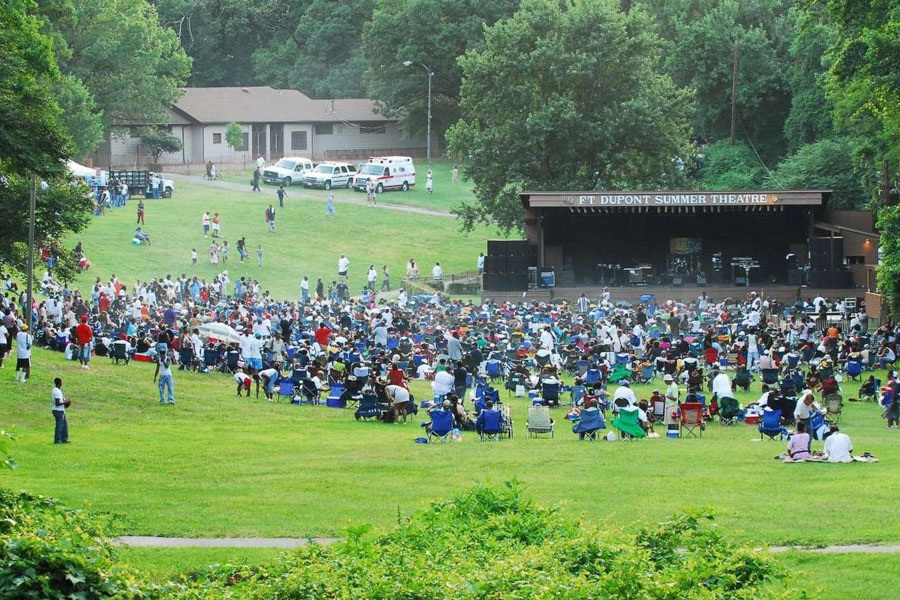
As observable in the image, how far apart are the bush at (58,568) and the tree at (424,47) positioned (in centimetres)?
8167

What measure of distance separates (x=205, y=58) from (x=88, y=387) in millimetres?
85057

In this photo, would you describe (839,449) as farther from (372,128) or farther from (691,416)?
(372,128)

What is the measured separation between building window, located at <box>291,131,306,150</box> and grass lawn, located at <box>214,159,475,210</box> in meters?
8.52

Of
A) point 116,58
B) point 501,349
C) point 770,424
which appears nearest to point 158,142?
point 116,58

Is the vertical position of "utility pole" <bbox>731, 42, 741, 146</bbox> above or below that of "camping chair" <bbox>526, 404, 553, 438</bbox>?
above

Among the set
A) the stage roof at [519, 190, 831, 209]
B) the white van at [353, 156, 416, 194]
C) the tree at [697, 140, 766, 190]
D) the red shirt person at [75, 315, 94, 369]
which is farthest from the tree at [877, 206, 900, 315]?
the white van at [353, 156, 416, 194]

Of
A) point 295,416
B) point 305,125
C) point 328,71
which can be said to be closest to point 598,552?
point 295,416

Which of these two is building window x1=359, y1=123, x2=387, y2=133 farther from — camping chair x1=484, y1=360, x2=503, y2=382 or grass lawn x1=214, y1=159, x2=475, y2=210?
camping chair x1=484, y1=360, x2=503, y2=382

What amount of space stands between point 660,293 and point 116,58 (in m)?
40.8

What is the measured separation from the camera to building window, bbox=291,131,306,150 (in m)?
98.1

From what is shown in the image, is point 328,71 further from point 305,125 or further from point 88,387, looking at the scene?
point 88,387

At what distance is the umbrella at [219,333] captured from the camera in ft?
128

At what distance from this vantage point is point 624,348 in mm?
37844

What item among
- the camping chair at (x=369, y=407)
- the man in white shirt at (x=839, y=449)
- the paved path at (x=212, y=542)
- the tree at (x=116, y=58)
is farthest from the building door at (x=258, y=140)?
the paved path at (x=212, y=542)
